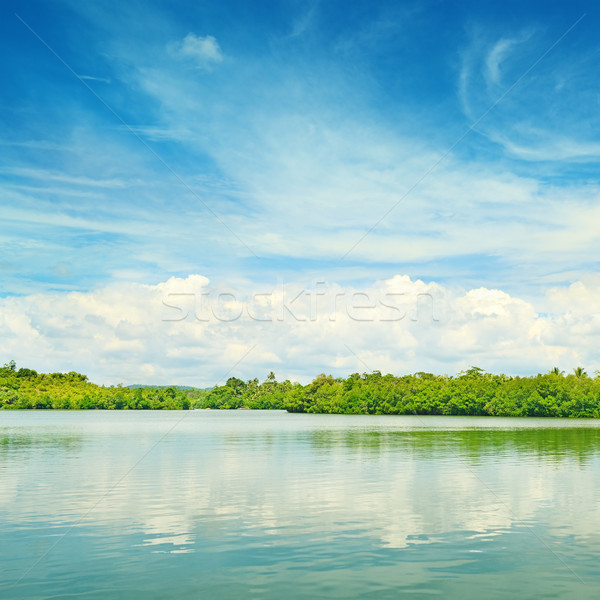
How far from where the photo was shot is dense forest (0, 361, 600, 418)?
105m

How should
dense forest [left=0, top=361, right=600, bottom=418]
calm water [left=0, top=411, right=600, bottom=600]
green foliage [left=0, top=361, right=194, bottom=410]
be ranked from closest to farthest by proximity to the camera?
calm water [left=0, top=411, right=600, bottom=600] < dense forest [left=0, top=361, right=600, bottom=418] < green foliage [left=0, top=361, right=194, bottom=410]

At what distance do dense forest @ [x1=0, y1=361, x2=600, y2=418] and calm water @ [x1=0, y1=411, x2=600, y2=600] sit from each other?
80103 mm

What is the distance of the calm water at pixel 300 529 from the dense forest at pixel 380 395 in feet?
263

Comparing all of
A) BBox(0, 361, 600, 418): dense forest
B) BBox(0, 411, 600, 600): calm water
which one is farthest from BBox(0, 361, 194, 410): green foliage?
BBox(0, 411, 600, 600): calm water

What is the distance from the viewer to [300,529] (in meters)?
15.5

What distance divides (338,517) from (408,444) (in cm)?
2677

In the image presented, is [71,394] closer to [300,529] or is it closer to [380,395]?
[380,395]

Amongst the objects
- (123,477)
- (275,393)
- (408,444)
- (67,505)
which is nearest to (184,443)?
(408,444)

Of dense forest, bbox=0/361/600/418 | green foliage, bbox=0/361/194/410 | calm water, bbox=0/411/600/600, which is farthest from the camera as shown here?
green foliage, bbox=0/361/194/410

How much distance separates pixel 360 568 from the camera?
1224cm

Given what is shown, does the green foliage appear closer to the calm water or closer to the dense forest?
the dense forest

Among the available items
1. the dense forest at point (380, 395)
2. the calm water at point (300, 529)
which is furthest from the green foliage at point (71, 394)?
the calm water at point (300, 529)

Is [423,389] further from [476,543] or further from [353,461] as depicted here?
[476,543]

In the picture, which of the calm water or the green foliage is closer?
the calm water
